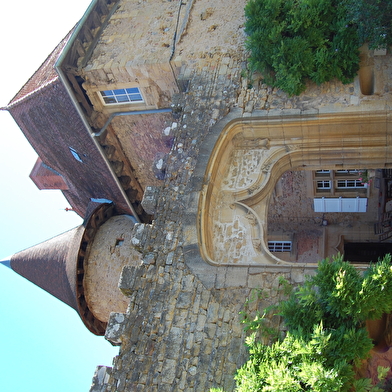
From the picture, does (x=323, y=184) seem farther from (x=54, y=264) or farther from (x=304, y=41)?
(x=54, y=264)

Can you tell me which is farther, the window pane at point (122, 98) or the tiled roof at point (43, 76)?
the tiled roof at point (43, 76)

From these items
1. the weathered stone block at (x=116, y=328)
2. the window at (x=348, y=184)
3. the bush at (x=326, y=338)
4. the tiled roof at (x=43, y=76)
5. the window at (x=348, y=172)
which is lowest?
the window at (x=348, y=184)

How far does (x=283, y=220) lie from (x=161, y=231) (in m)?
7.14

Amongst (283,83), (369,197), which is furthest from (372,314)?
(369,197)

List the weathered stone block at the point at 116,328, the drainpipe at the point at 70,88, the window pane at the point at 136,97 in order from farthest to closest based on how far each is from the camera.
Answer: the window pane at the point at 136,97 < the drainpipe at the point at 70,88 < the weathered stone block at the point at 116,328

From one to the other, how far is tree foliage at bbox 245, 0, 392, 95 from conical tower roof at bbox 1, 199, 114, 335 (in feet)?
18.1

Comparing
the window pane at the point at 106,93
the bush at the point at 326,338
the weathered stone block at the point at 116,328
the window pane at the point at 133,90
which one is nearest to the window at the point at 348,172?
Answer: the window pane at the point at 133,90

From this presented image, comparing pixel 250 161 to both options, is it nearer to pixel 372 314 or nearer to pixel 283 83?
pixel 283 83

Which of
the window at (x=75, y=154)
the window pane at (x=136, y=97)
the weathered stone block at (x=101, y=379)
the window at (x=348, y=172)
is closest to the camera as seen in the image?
the weathered stone block at (x=101, y=379)

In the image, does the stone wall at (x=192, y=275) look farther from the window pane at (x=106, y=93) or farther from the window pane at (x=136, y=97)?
the window pane at (x=106, y=93)

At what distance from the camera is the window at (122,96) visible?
1028 cm

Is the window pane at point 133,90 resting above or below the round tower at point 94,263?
above

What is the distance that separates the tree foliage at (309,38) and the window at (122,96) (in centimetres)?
313

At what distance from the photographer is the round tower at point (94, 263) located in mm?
10516
